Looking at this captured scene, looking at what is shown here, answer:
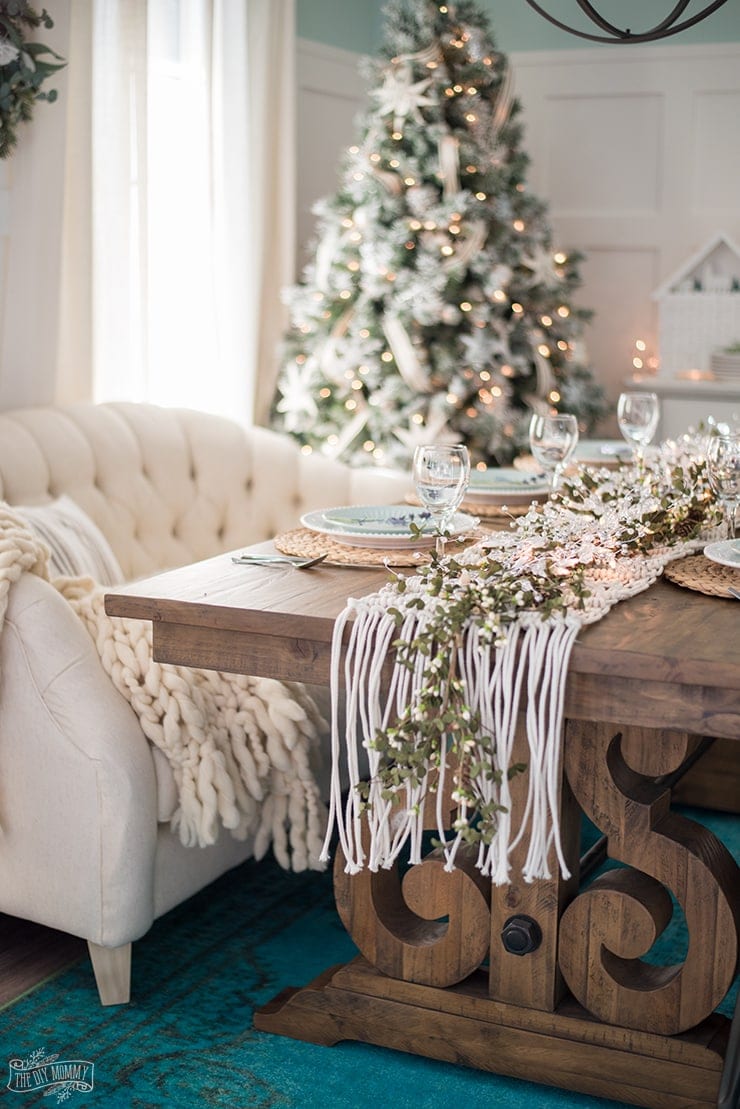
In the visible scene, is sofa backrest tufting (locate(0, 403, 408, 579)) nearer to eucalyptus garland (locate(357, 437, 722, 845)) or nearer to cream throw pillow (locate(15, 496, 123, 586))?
cream throw pillow (locate(15, 496, 123, 586))

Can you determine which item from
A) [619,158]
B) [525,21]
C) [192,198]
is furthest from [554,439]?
[525,21]

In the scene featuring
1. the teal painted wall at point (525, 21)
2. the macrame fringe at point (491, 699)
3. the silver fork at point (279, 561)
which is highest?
the teal painted wall at point (525, 21)

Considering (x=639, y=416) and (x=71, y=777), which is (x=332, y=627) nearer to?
(x=71, y=777)

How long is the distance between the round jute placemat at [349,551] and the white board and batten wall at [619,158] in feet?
9.15

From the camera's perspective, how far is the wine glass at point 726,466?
1.96 metres

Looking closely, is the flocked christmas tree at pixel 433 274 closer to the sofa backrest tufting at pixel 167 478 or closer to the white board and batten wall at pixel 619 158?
the sofa backrest tufting at pixel 167 478

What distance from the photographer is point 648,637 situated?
1.61 m

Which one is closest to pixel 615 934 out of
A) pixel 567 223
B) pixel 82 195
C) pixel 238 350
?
pixel 82 195

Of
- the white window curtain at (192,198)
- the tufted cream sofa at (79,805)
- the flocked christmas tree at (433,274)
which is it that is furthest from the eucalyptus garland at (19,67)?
the tufted cream sofa at (79,805)

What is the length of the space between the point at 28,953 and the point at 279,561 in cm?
92

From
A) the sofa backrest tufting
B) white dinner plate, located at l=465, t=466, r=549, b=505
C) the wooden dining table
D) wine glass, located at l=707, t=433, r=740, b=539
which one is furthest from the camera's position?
the sofa backrest tufting

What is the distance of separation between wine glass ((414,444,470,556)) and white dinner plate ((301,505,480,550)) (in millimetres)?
71

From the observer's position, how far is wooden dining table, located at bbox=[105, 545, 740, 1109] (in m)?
1.75

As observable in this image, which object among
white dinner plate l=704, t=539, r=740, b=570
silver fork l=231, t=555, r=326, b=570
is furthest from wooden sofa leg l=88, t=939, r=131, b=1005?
white dinner plate l=704, t=539, r=740, b=570
